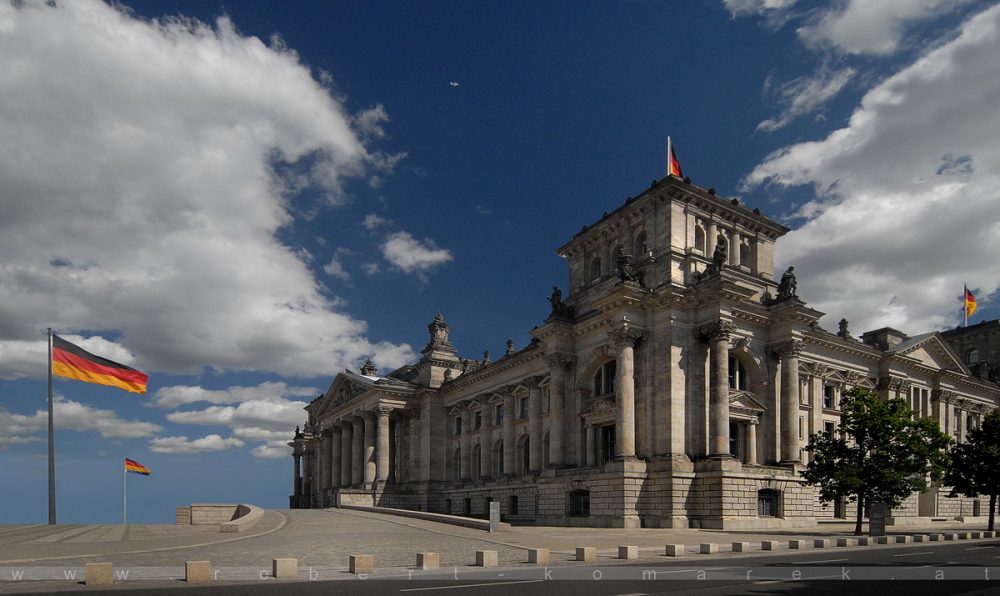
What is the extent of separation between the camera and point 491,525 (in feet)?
118

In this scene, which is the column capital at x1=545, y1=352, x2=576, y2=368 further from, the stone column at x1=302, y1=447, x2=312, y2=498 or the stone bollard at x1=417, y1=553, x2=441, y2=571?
the stone column at x1=302, y1=447, x2=312, y2=498

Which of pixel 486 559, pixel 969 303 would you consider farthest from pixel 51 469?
pixel 969 303

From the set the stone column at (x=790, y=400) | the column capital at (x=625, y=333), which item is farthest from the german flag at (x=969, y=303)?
the column capital at (x=625, y=333)

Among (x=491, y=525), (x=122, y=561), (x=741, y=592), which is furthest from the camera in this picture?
(x=491, y=525)

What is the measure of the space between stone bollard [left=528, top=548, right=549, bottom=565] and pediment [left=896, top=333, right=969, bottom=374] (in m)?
48.3

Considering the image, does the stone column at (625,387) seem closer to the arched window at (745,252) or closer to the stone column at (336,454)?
the arched window at (745,252)

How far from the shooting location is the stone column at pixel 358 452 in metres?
80.9

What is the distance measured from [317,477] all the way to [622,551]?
8431 cm

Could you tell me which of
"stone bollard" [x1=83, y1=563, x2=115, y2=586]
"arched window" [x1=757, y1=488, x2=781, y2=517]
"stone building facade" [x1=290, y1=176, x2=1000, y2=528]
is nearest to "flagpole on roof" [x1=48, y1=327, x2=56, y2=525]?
"stone bollard" [x1=83, y1=563, x2=115, y2=586]

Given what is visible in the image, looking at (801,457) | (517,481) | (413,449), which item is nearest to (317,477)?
(413,449)

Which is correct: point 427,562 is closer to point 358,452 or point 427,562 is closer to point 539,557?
point 539,557

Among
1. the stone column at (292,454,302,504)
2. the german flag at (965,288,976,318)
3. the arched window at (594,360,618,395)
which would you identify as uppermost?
the german flag at (965,288,976,318)

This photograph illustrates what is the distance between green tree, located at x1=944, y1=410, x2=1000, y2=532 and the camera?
151ft

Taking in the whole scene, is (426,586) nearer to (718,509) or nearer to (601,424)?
(718,509)
